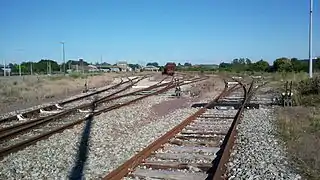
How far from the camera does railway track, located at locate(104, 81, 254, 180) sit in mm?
6836

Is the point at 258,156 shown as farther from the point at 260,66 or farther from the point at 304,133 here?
the point at 260,66

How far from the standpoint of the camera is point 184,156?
26.8 ft

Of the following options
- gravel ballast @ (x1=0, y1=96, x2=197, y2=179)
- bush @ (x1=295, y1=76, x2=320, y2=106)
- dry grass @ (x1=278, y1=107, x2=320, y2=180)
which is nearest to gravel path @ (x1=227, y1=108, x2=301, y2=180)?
dry grass @ (x1=278, y1=107, x2=320, y2=180)

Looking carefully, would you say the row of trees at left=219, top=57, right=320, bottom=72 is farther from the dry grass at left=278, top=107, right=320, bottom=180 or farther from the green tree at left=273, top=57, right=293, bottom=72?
the dry grass at left=278, top=107, right=320, bottom=180

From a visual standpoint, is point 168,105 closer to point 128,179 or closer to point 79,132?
point 79,132

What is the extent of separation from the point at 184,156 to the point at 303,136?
373 centimetres

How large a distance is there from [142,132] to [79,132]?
1.83m

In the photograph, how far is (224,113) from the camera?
15.3 metres

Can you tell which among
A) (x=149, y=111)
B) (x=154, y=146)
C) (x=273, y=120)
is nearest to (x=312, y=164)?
(x=154, y=146)

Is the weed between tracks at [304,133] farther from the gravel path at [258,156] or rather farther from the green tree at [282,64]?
the green tree at [282,64]

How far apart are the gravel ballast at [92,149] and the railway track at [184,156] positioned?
533 mm

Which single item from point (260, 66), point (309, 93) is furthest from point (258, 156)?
point (260, 66)

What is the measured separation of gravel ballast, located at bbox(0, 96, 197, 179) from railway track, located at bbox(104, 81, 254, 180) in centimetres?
53

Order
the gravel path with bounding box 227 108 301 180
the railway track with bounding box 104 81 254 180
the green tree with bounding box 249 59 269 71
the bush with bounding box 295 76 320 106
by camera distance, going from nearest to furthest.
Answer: the railway track with bounding box 104 81 254 180, the gravel path with bounding box 227 108 301 180, the bush with bounding box 295 76 320 106, the green tree with bounding box 249 59 269 71
